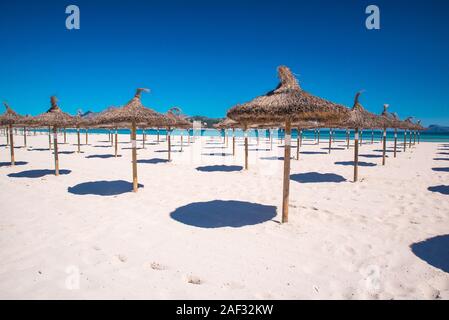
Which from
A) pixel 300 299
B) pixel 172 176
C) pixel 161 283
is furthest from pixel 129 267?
pixel 172 176

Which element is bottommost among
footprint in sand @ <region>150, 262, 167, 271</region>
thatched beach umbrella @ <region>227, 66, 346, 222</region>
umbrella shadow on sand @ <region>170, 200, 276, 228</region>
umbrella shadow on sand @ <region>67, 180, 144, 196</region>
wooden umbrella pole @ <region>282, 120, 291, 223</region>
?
footprint in sand @ <region>150, 262, 167, 271</region>

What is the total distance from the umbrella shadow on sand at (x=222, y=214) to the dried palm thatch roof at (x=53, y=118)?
22.6 feet

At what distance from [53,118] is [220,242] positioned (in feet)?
29.2

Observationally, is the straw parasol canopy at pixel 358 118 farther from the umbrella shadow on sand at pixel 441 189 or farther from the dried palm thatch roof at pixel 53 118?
the dried palm thatch roof at pixel 53 118

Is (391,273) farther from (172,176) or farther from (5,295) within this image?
(172,176)

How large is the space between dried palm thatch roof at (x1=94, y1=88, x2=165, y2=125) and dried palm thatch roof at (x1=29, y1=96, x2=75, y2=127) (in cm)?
284

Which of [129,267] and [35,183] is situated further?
[35,183]

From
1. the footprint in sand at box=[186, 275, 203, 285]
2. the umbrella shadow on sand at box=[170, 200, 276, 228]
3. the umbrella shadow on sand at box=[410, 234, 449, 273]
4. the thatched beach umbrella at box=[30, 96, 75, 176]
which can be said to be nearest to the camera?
the footprint in sand at box=[186, 275, 203, 285]

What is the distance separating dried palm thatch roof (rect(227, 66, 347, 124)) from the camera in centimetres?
484

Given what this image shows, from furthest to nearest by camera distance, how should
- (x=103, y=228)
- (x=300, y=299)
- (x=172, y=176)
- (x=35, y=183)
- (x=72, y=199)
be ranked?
(x=172, y=176)
(x=35, y=183)
(x=72, y=199)
(x=103, y=228)
(x=300, y=299)

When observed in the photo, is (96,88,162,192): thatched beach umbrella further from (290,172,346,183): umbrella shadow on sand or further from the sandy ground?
(290,172,346,183): umbrella shadow on sand

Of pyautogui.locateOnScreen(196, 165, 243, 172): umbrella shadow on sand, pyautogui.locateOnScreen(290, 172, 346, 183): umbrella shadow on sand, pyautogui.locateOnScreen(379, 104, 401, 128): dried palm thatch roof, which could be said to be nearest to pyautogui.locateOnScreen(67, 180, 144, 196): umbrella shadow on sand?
pyautogui.locateOnScreen(196, 165, 243, 172): umbrella shadow on sand

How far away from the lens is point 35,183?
8336mm
